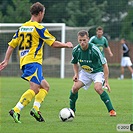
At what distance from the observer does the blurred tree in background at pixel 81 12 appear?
3212 cm

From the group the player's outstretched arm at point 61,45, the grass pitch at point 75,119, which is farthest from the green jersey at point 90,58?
the player's outstretched arm at point 61,45

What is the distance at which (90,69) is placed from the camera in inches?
411

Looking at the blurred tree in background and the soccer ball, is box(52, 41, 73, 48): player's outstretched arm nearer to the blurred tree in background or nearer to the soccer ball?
the soccer ball

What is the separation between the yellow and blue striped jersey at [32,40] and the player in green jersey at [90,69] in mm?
1213

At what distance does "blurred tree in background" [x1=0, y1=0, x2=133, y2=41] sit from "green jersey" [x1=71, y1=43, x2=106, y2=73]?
2101 cm

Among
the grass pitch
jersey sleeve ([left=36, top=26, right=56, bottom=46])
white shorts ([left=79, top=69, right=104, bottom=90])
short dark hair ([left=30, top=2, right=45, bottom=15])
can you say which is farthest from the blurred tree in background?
jersey sleeve ([left=36, top=26, right=56, bottom=46])

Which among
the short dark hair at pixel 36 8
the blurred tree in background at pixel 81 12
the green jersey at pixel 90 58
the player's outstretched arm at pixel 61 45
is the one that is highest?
the blurred tree in background at pixel 81 12

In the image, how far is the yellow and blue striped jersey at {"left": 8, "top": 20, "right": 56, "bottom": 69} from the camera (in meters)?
8.87

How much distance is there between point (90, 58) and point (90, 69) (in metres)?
0.27

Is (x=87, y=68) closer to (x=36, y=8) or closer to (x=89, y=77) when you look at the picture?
(x=89, y=77)

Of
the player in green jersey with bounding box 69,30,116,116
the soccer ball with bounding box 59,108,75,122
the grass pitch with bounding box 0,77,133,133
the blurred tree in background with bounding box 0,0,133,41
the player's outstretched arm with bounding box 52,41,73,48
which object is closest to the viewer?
the grass pitch with bounding box 0,77,133,133

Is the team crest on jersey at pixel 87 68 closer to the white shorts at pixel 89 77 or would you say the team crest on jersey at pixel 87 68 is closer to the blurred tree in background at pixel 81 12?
the white shorts at pixel 89 77

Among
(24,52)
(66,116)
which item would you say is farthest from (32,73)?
(66,116)

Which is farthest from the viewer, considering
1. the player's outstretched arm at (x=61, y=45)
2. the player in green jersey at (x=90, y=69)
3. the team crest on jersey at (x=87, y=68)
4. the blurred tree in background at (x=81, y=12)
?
the blurred tree in background at (x=81, y=12)
